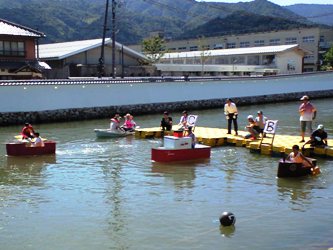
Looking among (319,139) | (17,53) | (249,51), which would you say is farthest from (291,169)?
(249,51)

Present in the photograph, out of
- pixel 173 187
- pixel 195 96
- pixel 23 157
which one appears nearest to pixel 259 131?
pixel 173 187

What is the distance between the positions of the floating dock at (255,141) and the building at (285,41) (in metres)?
62.8

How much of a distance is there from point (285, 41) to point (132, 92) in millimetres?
60826

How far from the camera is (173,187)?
49.9ft

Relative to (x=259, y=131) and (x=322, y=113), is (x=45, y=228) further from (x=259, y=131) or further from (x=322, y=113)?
(x=322, y=113)

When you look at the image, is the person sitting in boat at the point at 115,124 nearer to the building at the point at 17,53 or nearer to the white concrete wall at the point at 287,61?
the building at the point at 17,53

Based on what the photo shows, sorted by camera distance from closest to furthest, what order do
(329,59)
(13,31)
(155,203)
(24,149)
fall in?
(155,203)
(24,149)
(13,31)
(329,59)

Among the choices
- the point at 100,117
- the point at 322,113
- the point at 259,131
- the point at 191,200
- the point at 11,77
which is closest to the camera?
the point at 191,200

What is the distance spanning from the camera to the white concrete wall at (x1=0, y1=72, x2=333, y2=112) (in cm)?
3522

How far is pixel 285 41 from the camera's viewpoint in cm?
9400

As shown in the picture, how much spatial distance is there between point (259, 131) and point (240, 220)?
11.5 metres

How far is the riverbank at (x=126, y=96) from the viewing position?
35.2 meters

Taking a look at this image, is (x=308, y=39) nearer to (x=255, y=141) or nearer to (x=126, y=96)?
(x=126, y=96)

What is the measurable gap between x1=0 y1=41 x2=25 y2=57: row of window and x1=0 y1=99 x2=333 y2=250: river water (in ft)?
92.7
